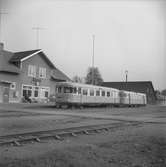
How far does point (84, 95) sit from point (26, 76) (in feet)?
37.4

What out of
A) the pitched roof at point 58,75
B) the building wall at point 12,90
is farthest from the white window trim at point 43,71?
the building wall at point 12,90

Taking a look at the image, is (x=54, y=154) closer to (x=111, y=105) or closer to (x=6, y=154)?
(x=6, y=154)

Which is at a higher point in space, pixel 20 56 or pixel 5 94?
pixel 20 56

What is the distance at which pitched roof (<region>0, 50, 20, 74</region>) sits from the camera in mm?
37278

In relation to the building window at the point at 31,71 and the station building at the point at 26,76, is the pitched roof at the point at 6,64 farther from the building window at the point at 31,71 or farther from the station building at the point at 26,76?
the building window at the point at 31,71

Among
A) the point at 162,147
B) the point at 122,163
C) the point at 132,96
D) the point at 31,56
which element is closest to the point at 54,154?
the point at 122,163

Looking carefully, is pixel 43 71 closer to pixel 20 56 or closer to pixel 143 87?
pixel 20 56

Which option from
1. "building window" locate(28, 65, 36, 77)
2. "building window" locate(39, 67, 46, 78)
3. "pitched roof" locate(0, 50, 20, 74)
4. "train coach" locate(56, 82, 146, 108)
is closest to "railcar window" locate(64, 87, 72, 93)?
"train coach" locate(56, 82, 146, 108)

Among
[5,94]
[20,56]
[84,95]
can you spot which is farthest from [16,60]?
[84,95]

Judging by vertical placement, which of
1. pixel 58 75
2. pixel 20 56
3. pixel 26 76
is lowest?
pixel 26 76

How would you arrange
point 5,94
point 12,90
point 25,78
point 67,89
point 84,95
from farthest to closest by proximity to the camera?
point 25,78 < point 12,90 < point 5,94 < point 84,95 < point 67,89

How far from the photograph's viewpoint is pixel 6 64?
128 feet

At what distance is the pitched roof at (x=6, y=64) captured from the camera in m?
37.3

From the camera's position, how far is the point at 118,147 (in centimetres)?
891
